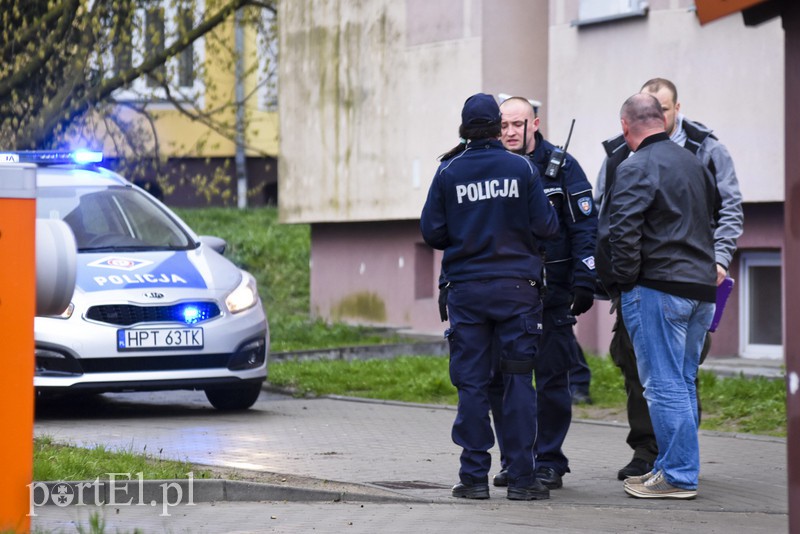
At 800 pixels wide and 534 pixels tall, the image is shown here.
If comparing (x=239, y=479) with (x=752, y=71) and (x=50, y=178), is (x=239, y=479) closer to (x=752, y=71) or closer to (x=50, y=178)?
(x=50, y=178)

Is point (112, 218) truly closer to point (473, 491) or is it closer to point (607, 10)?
point (473, 491)

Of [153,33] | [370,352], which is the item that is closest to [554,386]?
[370,352]

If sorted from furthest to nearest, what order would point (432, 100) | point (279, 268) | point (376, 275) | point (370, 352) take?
point (279, 268)
point (376, 275)
point (432, 100)
point (370, 352)

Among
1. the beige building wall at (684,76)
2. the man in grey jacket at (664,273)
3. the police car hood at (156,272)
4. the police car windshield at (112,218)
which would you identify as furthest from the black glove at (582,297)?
the beige building wall at (684,76)

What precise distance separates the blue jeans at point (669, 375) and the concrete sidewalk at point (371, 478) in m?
0.20

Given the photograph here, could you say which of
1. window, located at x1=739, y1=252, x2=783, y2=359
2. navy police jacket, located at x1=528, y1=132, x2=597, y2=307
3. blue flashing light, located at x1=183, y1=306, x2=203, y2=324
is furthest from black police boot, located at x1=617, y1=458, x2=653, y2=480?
window, located at x1=739, y1=252, x2=783, y2=359

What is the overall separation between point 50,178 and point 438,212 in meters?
5.08

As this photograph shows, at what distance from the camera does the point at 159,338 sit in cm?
1048

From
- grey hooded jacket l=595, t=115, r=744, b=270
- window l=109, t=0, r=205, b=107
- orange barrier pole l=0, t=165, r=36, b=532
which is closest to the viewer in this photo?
orange barrier pole l=0, t=165, r=36, b=532

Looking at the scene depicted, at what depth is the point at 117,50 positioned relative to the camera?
1702 centimetres

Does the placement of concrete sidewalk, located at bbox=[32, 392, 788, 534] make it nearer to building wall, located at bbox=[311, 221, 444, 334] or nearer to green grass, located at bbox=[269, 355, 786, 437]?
green grass, located at bbox=[269, 355, 786, 437]

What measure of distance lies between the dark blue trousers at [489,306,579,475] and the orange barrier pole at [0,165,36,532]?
3641 millimetres

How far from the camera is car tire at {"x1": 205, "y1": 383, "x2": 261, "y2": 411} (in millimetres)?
11164

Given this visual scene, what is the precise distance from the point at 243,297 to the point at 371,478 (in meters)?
3.43
